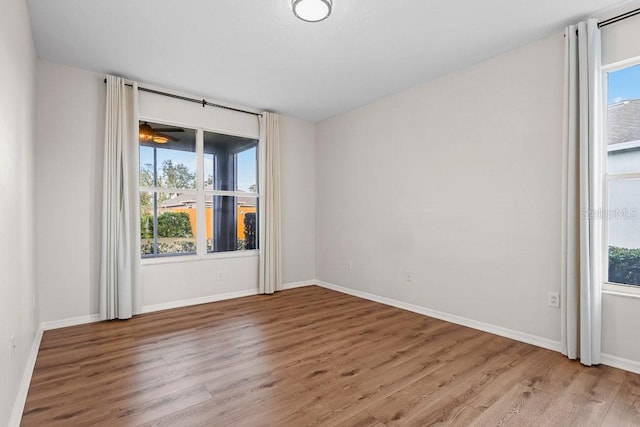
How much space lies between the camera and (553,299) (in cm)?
290

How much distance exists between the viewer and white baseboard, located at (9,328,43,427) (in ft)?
6.04

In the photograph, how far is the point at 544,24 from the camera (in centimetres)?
278

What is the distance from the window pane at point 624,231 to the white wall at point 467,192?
1.20ft

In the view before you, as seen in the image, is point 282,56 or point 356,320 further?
point 356,320

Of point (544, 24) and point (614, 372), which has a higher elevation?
point (544, 24)

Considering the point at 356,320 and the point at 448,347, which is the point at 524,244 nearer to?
the point at 448,347

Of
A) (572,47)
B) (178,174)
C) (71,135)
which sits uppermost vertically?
(572,47)

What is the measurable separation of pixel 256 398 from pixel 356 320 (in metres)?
1.80

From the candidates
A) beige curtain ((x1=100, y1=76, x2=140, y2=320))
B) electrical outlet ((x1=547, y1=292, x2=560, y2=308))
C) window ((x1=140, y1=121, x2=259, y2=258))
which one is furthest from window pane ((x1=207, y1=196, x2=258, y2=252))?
electrical outlet ((x1=547, y1=292, x2=560, y2=308))

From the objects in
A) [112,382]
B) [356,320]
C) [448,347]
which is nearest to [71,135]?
[112,382]

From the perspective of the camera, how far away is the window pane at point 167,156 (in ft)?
13.7

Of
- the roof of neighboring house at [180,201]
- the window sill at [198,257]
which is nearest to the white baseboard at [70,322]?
the window sill at [198,257]

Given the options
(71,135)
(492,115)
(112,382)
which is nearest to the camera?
(112,382)

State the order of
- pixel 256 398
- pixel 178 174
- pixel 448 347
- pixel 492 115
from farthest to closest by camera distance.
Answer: pixel 178 174, pixel 492 115, pixel 448 347, pixel 256 398
